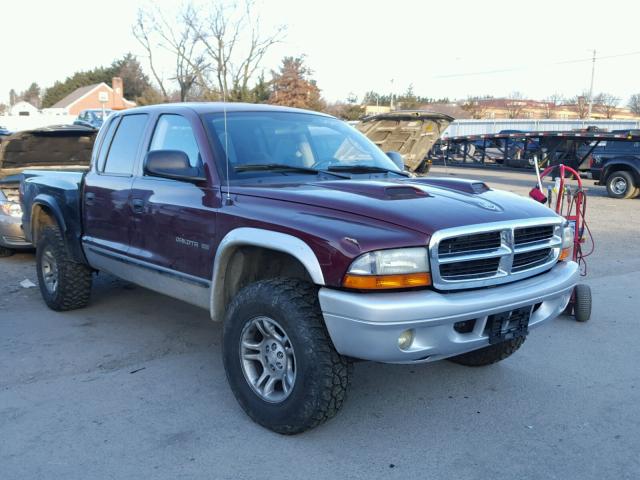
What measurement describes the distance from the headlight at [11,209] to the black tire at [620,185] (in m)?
14.4

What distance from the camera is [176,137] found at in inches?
174

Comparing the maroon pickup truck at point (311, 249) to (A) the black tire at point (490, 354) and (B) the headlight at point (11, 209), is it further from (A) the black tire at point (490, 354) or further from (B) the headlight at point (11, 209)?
(B) the headlight at point (11, 209)

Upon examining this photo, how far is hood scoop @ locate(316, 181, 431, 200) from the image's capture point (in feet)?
11.4

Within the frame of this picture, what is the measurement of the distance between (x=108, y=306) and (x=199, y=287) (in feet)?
8.06

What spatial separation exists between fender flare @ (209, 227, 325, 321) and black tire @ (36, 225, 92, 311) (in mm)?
2278

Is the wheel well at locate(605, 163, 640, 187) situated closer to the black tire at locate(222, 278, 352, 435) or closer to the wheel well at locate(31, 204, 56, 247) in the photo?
the wheel well at locate(31, 204, 56, 247)

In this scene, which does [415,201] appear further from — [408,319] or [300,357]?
[300,357]

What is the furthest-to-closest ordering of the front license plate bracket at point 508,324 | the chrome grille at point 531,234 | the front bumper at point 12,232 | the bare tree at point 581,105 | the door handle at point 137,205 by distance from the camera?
the bare tree at point 581,105
the front bumper at point 12,232
the door handle at point 137,205
the chrome grille at point 531,234
the front license plate bracket at point 508,324

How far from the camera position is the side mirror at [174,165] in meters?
3.90

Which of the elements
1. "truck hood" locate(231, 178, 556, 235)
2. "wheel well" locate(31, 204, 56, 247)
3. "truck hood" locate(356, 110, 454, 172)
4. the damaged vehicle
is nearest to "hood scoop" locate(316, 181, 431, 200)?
"truck hood" locate(231, 178, 556, 235)

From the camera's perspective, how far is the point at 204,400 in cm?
390

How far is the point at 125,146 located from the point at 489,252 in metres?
3.11

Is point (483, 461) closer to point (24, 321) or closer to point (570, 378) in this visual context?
point (570, 378)

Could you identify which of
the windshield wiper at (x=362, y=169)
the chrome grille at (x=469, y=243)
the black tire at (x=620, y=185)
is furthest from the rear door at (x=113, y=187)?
the black tire at (x=620, y=185)
